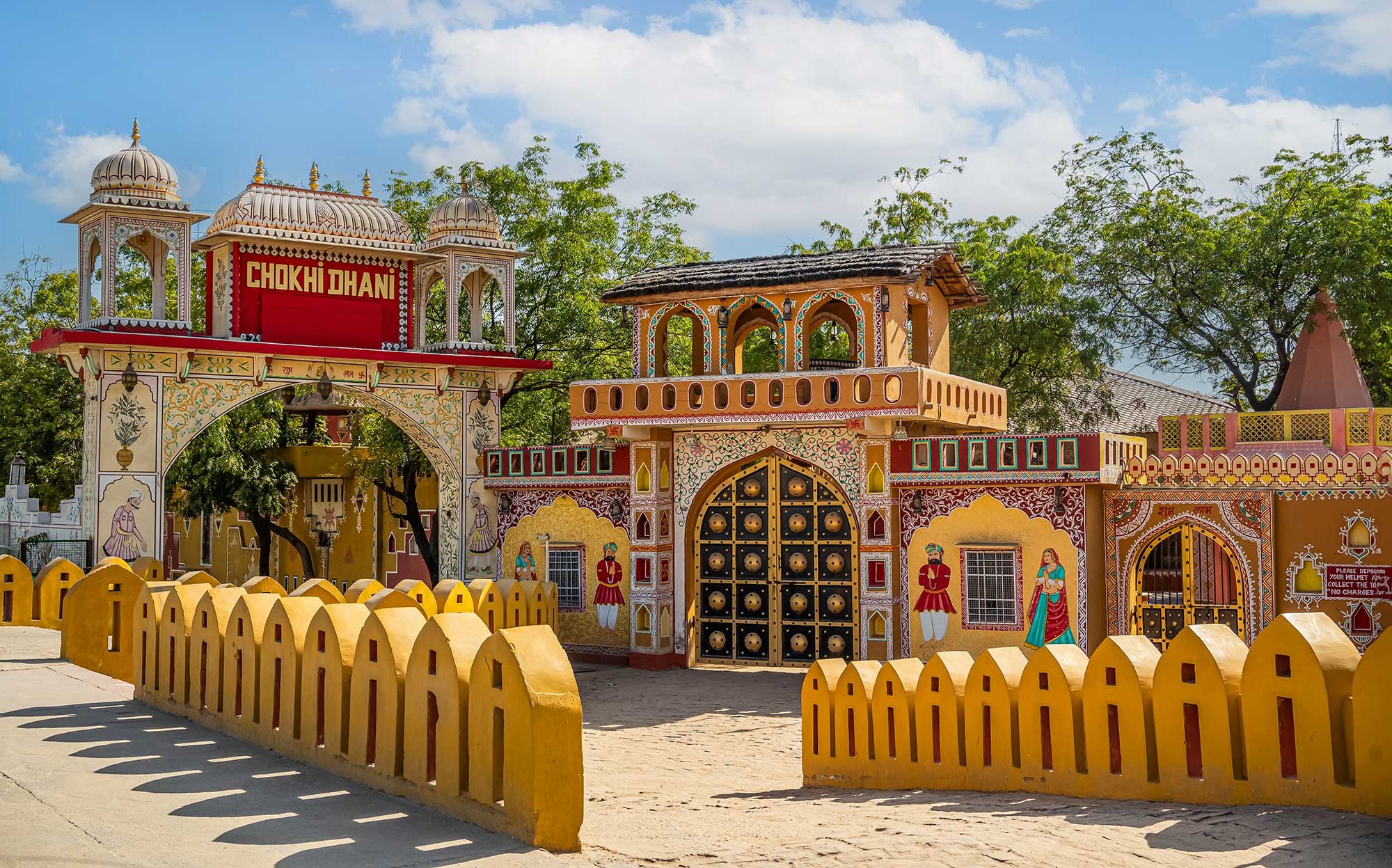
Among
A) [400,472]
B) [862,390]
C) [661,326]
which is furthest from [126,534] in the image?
[862,390]

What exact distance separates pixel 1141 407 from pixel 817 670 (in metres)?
29.7

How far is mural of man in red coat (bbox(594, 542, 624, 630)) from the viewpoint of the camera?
2055 cm

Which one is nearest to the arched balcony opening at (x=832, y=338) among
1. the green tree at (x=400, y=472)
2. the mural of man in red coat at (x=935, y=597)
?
the mural of man in red coat at (x=935, y=597)

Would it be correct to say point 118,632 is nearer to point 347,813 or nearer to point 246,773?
point 246,773

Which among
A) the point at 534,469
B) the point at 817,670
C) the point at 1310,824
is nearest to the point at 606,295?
the point at 534,469

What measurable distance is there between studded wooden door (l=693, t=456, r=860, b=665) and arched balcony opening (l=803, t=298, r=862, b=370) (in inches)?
75.1

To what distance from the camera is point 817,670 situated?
11.0 m

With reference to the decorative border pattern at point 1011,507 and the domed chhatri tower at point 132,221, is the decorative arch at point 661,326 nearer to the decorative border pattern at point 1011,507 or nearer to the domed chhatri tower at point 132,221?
the decorative border pattern at point 1011,507

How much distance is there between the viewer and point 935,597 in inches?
706

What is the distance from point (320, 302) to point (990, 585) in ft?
37.0

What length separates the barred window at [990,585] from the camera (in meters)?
17.5

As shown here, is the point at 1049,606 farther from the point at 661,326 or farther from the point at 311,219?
the point at 311,219

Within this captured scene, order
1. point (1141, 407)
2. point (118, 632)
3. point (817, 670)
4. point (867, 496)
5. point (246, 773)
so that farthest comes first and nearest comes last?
point (1141, 407) → point (867, 496) → point (118, 632) → point (817, 670) → point (246, 773)

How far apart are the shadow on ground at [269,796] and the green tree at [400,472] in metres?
14.3
